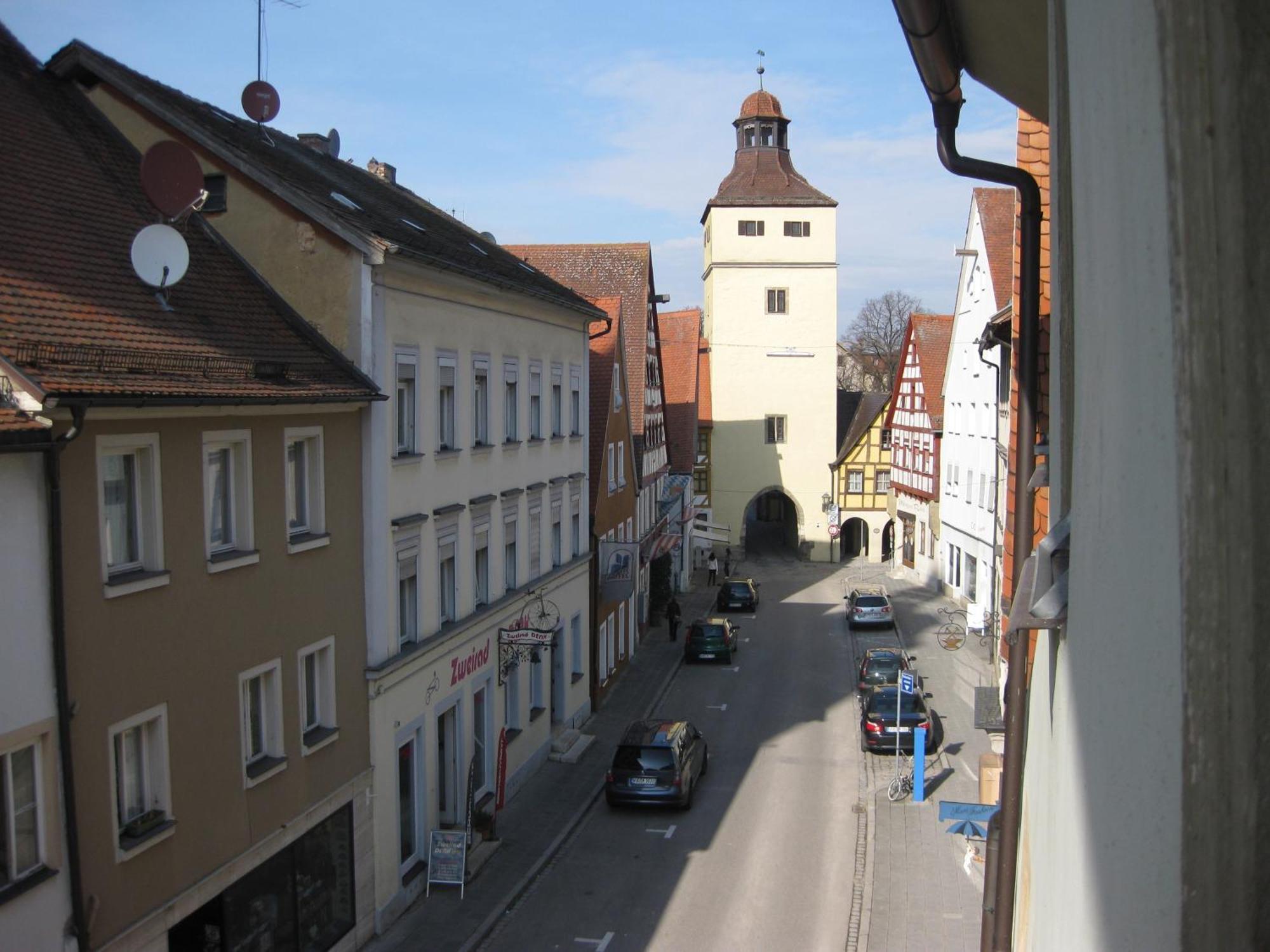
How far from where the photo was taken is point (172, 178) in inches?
499

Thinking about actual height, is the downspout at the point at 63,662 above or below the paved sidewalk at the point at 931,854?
above

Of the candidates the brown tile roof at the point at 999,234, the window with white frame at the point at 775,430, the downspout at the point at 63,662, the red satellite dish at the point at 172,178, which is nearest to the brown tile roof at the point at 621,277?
the brown tile roof at the point at 999,234

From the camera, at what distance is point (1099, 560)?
277 cm

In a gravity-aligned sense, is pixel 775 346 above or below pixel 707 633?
above

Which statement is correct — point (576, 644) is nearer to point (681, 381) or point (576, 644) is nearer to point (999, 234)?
point (999, 234)

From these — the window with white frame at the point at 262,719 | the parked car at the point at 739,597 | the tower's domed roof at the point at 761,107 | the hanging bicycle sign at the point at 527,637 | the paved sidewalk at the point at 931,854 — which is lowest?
the paved sidewalk at the point at 931,854

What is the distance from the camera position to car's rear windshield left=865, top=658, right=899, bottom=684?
2734 centimetres

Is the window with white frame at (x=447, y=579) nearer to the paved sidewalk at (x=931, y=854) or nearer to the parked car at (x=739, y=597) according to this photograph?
the paved sidewalk at (x=931, y=854)

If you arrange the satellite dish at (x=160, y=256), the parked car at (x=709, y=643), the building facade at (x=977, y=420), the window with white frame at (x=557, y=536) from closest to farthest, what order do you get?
the satellite dish at (x=160, y=256) → the window with white frame at (x=557, y=536) → the building facade at (x=977, y=420) → the parked car at (x=709, y=643)

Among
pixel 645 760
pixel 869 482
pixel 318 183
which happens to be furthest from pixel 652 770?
pixel 869 482

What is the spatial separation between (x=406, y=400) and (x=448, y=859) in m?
6.15

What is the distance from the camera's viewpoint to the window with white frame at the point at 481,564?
1905 centimetres

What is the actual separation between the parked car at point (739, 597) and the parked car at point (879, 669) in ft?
41.9

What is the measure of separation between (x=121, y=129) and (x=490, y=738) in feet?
34.7
